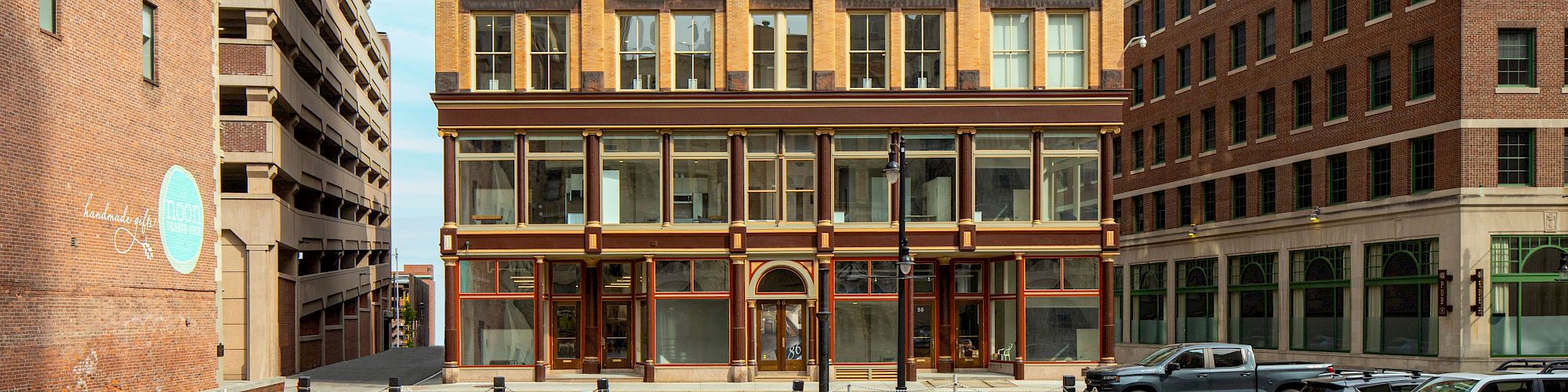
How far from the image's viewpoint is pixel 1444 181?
38.6 metres

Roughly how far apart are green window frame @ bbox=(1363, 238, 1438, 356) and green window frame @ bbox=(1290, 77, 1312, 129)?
6438 millimetres

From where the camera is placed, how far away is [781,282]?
3600cm

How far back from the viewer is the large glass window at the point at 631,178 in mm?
35781

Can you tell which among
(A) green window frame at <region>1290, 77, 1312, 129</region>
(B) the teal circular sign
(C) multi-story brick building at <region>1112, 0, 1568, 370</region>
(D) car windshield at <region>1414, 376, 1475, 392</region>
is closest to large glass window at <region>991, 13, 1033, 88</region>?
(C) multi-story brick building at <region>1112, 0, 1568, 370</region>

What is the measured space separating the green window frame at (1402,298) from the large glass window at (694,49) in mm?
23473

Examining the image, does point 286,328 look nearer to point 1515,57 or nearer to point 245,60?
point 245,60

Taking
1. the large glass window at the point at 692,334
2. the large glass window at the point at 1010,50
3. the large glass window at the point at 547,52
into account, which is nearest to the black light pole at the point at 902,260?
the large glass window at the point at 1010,50

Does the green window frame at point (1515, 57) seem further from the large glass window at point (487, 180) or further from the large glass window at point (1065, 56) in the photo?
the large glass window at point (487, 180)

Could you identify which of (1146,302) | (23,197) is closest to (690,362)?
(23,197)

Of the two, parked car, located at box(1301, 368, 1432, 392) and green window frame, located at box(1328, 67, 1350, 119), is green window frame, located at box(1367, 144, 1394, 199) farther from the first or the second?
parked car, located at box(1301, 368, 1432, 392)

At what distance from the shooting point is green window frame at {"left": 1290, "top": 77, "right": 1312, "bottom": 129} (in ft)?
153

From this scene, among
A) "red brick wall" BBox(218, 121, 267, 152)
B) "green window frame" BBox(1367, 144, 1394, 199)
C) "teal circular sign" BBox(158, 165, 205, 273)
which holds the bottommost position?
"teal circular sign" BBox(158, 165, 205, 273)

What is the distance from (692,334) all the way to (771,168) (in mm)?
5306

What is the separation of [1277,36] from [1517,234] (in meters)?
13.3
